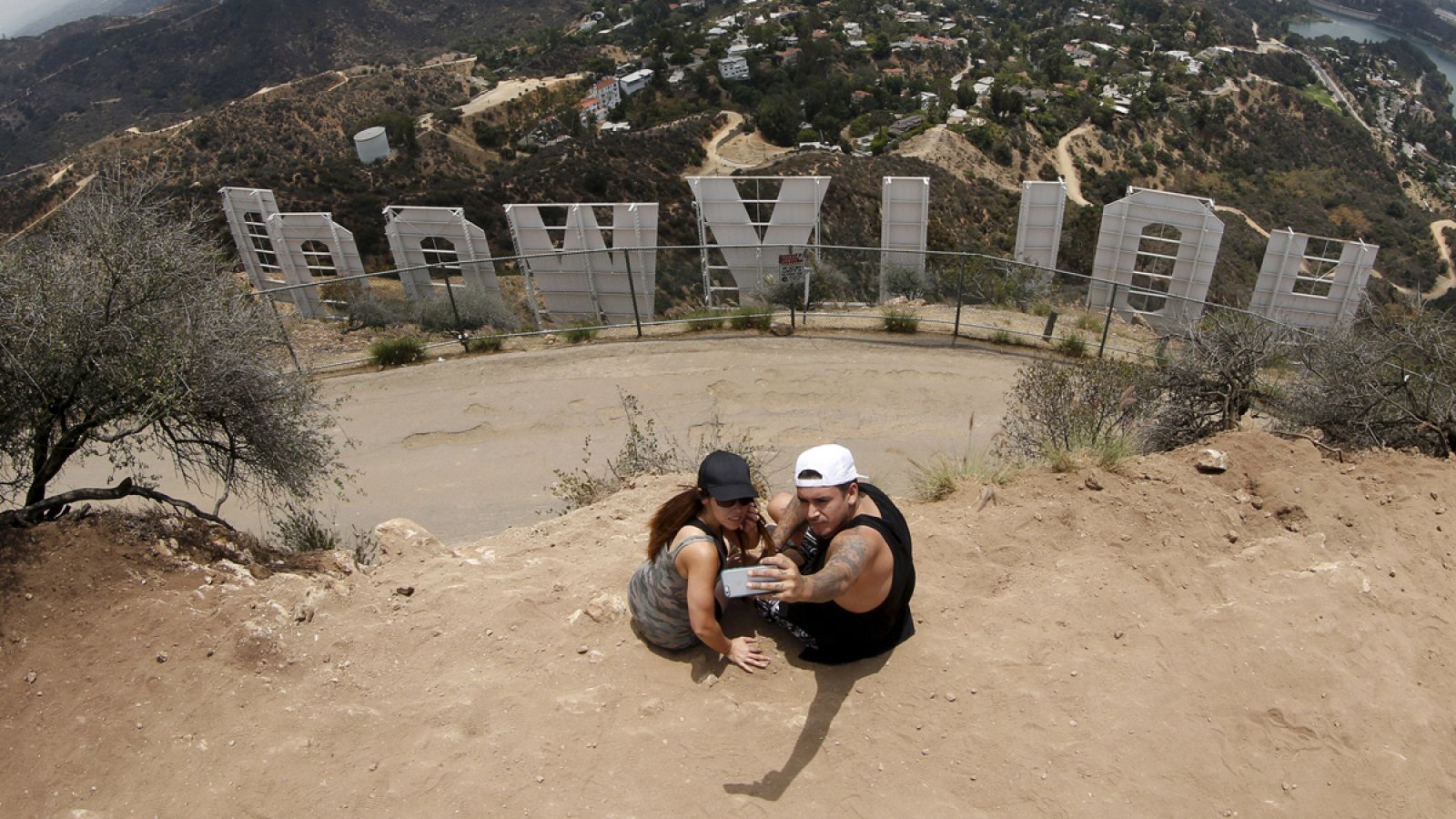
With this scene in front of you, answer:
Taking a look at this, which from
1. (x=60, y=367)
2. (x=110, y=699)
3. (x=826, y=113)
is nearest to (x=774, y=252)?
(x=60, y=367)

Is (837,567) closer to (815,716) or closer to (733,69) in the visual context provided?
(815,716)

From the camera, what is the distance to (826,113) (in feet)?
245

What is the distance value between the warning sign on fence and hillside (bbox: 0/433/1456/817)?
8800mm

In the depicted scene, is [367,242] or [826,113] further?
[826,113]

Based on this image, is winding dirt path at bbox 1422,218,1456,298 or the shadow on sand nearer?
the shadow on sand

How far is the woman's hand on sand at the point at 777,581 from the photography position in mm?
3172

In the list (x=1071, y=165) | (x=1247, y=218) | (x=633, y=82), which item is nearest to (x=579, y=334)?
(x=1247, y=218)

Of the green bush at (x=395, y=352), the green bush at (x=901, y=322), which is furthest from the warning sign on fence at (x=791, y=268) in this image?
the green bush at (x=395, y=352)

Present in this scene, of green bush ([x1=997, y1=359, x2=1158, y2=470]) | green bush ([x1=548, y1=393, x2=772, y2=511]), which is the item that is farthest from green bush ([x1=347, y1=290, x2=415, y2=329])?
green bush ([x1=997, y1=359, x2=1158, y2=470])

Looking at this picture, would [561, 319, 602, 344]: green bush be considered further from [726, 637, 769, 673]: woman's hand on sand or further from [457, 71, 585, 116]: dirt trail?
[457, 71, 585, 116]: dirt trail

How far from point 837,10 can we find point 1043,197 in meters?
109

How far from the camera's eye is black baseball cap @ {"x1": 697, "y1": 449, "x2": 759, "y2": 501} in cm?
381

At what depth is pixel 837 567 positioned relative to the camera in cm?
347

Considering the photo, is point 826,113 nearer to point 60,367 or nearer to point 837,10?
point 837,10
